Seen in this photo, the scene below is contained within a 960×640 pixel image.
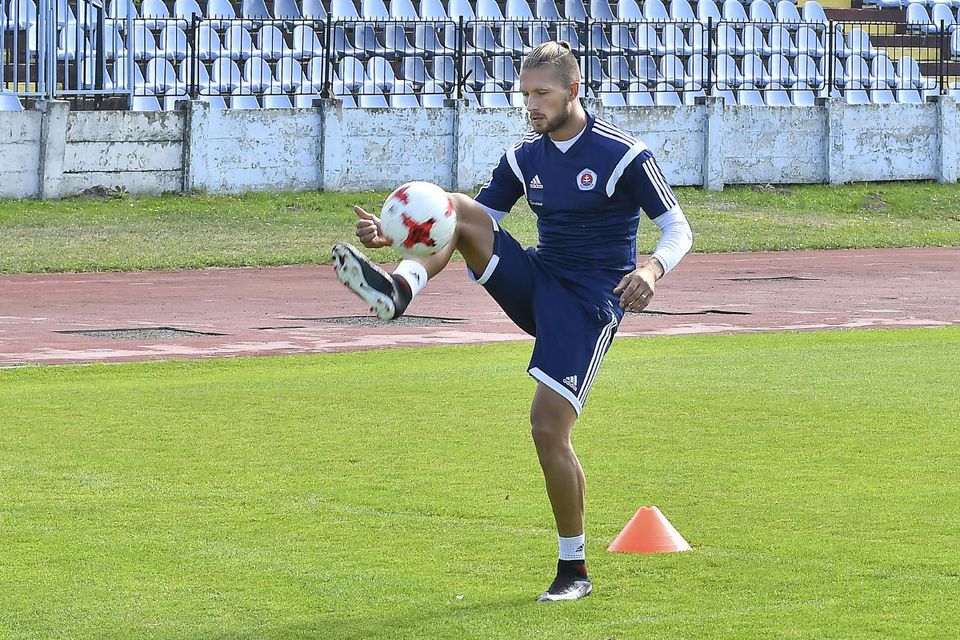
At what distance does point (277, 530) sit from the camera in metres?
7.16

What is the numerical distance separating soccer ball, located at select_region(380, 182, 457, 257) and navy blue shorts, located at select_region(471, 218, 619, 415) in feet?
1.01

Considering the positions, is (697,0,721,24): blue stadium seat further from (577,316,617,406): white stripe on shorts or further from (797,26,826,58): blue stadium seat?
(577,316,617,406): white stripe on shorts

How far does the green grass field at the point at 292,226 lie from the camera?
23578mm

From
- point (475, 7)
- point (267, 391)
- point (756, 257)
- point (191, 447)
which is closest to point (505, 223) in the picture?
point (756, 257)

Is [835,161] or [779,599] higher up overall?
[835,161]

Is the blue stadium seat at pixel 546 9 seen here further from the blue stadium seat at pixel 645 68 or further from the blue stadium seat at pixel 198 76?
the blue stadium seat at pixel 198 76

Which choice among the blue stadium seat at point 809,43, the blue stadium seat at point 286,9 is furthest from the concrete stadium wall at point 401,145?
the blue stadium seat at point 286,9

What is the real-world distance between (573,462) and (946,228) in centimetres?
2568

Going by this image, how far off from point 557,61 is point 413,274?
93 centimetres

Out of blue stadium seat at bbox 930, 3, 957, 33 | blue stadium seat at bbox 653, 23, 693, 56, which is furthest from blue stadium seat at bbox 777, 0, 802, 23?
blue stadium seat at bbox 930, 3, 957, 33

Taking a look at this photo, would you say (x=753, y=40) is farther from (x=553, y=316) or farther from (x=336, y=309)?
(x=553, y=316)

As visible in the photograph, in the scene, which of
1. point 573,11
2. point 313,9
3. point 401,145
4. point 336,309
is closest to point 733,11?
point 573,11

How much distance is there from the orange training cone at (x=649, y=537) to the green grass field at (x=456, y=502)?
8 cm

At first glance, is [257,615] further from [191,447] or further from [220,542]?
[191,447]
